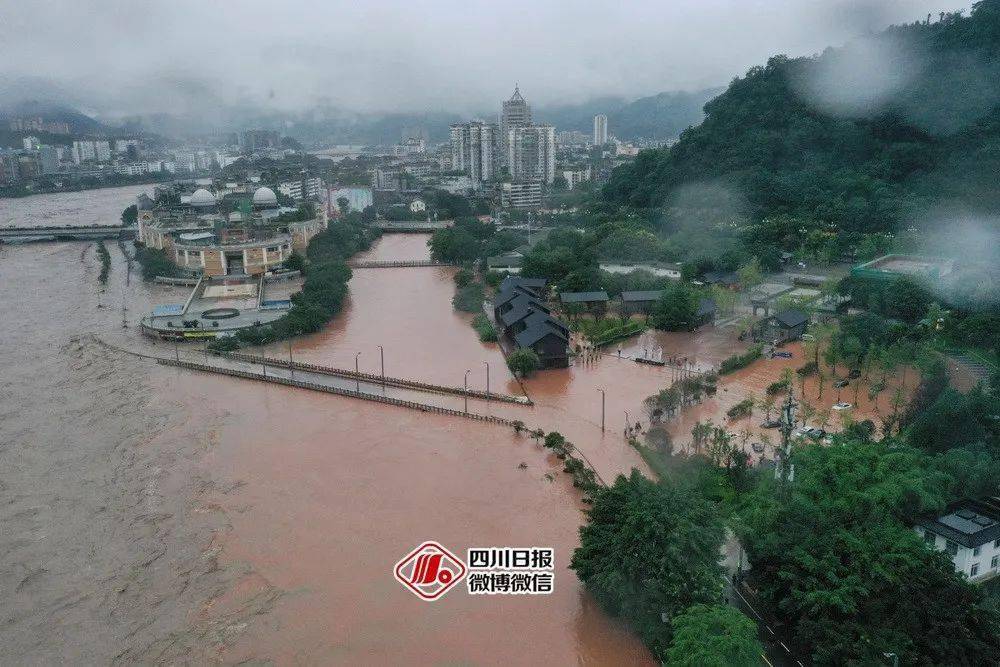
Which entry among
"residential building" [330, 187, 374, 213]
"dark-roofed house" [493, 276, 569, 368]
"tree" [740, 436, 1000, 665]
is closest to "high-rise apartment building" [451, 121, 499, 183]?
"residential building" [330, 187, 374, 213]

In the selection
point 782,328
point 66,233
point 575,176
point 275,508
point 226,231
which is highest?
point 575,176

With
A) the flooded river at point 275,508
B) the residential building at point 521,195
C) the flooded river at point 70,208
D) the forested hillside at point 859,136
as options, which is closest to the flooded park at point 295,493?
the flooded river at point 275,508

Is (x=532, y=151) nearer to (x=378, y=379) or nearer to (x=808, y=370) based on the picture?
(x=378, y=379)

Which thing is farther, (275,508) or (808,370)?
(808,370)

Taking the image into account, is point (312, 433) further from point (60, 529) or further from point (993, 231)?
point (993, 231)

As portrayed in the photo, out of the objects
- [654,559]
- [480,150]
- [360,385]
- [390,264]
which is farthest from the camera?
[480,150]

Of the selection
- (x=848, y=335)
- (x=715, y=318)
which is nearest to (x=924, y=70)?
(x=715, y=318)

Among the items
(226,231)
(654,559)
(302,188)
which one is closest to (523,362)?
(654,559)
